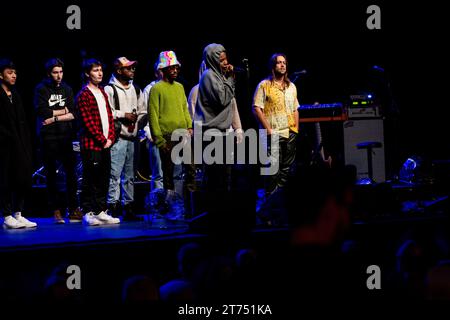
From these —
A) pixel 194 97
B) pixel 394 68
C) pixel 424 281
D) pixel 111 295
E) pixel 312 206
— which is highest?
pixel 394 68

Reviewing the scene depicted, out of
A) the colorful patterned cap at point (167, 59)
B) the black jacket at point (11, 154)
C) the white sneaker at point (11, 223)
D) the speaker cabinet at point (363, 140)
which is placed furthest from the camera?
the speaker cabinet at point (363, 140)

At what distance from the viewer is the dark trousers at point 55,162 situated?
288 inches

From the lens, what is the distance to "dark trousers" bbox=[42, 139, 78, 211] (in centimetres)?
732

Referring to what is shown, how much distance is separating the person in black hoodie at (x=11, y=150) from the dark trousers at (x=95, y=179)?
1.88ft

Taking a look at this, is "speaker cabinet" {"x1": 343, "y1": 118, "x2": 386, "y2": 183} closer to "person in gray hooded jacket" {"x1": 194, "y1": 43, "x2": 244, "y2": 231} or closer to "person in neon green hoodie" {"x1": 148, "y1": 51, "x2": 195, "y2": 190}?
"person in gray hooded jacket" {"x1": 194, "y1": 43, "x2": 244, "y2": 231}

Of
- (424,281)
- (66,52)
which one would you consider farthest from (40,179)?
(424,281)

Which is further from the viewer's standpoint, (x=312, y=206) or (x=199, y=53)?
(x=199, y=53)

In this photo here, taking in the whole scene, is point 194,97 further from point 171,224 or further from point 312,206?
point 312,206

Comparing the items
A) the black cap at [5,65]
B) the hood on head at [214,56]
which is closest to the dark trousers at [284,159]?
the hood on head at [214,56]

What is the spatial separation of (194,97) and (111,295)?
3203mm

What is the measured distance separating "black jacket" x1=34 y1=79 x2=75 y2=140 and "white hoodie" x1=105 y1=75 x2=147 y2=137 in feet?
1.55

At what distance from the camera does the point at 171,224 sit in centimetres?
655

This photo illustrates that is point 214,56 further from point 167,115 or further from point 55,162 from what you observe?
point 55,162

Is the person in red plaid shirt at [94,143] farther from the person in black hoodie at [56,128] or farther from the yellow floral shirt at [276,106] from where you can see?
the yellow floral shirt at [276,106]
